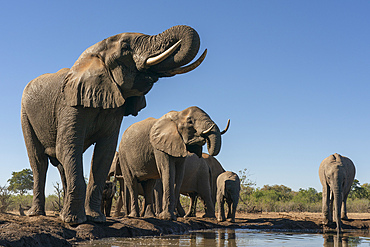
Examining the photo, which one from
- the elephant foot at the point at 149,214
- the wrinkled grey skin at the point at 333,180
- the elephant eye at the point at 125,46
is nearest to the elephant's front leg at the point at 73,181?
the elephant eye at the point at 125,46

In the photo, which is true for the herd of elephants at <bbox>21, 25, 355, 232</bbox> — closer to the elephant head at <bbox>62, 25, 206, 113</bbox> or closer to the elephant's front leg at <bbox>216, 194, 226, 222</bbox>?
the elephant head at <bbox>62, 25, 206, 113</bbox>

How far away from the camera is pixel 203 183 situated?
47.2 ft

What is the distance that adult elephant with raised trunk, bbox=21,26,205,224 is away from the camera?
6516 mm

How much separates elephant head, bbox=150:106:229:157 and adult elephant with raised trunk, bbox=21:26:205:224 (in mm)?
2486

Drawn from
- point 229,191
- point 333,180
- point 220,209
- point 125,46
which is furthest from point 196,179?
point 125,46

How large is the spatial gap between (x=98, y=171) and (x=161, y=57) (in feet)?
6.95

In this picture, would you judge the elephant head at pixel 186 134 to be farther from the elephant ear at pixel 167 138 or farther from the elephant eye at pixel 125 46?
the elephant eye at pixel 125 46

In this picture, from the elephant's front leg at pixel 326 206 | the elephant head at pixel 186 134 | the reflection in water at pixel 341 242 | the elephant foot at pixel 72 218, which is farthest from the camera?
the elephant's front leg at pixel 326 206

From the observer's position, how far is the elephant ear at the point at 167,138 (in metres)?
10.1

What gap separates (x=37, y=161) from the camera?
758cm

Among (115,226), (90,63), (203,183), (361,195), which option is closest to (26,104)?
(90,63)

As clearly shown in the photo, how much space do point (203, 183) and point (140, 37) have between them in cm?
832

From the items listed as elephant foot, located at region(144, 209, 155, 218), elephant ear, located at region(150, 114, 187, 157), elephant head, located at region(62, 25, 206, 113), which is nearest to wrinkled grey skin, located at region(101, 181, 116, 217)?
elephant foot, located at region(144, 209, 155, 218)

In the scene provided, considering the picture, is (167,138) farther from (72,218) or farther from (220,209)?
(72,218)
